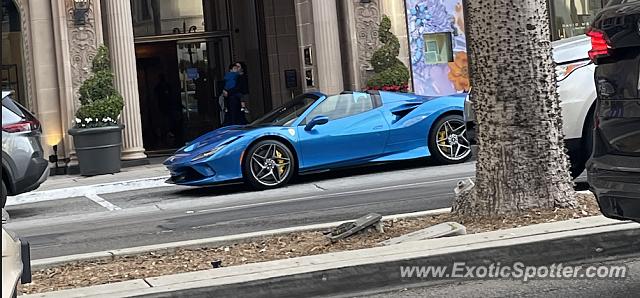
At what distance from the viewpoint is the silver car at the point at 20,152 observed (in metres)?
11.6

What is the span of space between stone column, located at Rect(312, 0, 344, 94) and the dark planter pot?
4.27 metres

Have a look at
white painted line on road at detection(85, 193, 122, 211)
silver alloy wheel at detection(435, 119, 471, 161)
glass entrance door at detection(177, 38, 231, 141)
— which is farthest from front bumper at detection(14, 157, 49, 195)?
glass entrance door at detection(177, 38, 231, 141)

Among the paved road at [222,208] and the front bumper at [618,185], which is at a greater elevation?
the front bumper at [618,185]

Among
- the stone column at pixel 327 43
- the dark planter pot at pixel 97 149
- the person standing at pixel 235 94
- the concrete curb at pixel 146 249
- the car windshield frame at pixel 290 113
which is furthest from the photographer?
the person standing at pixel 235 94

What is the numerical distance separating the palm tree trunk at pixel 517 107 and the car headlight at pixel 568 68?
2.32 meters

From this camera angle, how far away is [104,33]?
1816cm

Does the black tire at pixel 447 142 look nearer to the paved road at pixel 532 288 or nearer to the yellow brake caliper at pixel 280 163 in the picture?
the yellow brake caliper at pixel 280 163

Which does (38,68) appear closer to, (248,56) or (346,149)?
(248,56)

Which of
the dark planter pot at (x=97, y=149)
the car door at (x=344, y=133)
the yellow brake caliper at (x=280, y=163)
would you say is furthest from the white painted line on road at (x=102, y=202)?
the car door at (x=344, y=133)

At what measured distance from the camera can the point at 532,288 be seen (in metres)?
5.52

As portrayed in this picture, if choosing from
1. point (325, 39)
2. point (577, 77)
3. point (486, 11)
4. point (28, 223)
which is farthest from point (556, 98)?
point (325, 39)

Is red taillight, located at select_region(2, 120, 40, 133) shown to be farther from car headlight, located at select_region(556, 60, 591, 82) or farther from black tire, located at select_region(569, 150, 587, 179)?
black tire, located at select_region(569, 150, 587, 179)

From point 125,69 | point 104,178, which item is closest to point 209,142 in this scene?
point 104,178

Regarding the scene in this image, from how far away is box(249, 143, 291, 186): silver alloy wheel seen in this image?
12555 mm
